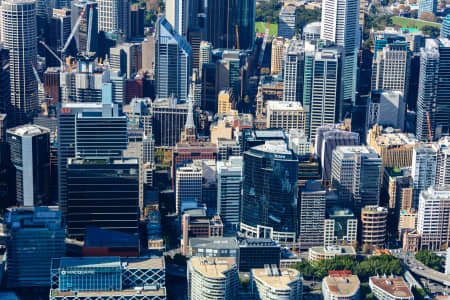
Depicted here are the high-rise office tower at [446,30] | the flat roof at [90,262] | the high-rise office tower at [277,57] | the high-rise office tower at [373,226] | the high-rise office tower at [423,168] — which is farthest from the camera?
the high-rise office tower at [277,57]

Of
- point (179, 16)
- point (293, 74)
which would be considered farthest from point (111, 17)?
point (293, 74)

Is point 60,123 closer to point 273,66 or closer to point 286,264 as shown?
point 286,264

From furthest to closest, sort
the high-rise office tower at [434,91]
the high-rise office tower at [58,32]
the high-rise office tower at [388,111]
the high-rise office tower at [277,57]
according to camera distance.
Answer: the high-rise office tower at [58,32] → the high-rise office tower at [277,57] → the high-rise office tower at [434,91] → the high-rise office tower at [388,111]

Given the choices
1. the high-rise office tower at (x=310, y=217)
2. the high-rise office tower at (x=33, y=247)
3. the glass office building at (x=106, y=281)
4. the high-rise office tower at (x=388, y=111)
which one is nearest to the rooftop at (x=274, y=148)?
the high-rise office tower at (x=310, y=217)

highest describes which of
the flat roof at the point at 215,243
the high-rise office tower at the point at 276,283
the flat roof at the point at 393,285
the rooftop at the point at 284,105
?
the rooftop at the point at 284,105

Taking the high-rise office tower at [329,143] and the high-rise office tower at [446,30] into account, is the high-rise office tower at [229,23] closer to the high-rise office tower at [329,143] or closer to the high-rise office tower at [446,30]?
→ the high-rise office tower at [446,30]

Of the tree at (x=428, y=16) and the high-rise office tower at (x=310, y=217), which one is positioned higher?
the tree at (x=428, y=16)

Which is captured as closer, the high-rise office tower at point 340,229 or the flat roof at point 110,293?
the flat roof at point 110,293

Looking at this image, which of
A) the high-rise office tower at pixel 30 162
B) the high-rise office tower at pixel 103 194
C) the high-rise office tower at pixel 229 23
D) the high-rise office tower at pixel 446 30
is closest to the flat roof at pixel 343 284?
the high-rise office tower at pixel 103 194
